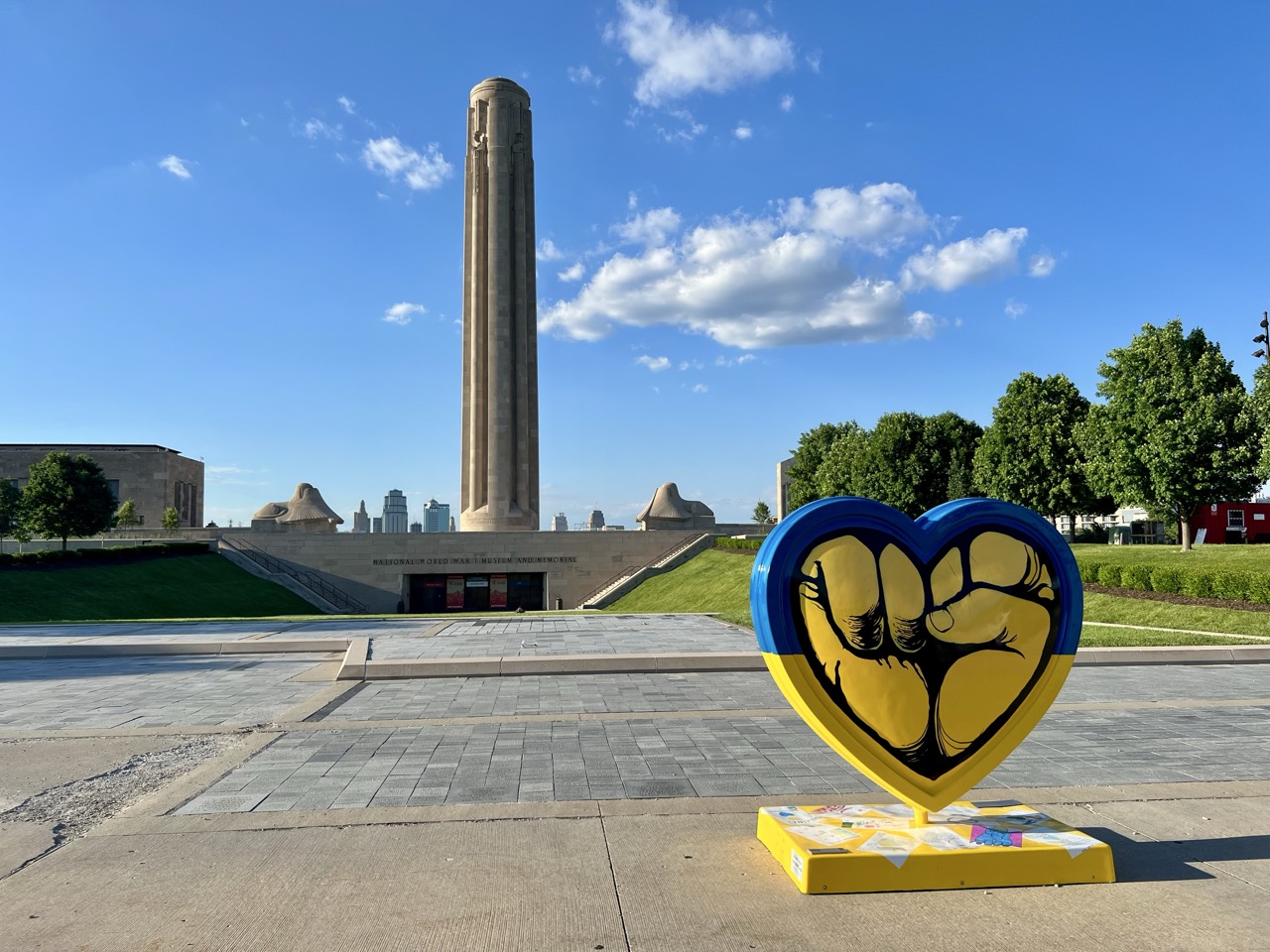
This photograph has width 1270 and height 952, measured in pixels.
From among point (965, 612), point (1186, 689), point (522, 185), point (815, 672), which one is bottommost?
point (1186, 689)

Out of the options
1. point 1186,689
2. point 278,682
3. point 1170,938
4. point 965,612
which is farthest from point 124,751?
point 1186,689

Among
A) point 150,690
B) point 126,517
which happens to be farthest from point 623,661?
point 126,517

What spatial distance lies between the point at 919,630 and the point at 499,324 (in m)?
51.8

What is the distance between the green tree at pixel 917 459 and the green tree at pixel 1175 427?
1571 centimetres

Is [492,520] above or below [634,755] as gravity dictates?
above

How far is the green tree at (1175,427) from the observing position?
120ft

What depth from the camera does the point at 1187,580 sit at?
956 inches

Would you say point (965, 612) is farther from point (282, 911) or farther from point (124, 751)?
point (124, 751)

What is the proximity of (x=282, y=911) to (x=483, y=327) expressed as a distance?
175 feet

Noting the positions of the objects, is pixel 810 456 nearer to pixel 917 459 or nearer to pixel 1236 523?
pixel 917 459

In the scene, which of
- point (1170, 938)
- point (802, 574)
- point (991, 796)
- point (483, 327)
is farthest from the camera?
point (483, 327)

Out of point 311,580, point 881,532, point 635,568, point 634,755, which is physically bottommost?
point 634,755

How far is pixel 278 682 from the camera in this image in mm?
14109

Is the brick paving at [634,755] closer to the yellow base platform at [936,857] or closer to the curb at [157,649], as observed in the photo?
the yellow base platform at [936,857]
